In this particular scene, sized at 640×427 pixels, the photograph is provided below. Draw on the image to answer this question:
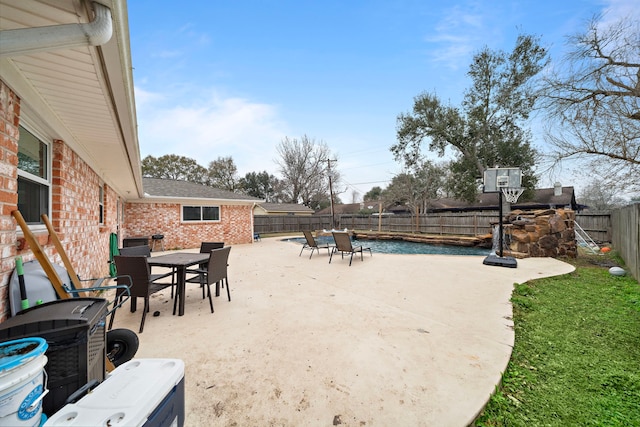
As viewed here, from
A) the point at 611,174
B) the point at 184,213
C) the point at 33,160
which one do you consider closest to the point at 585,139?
the point at 611,174

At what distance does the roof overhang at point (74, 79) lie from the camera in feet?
4.57

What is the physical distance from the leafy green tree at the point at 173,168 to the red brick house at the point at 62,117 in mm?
26714

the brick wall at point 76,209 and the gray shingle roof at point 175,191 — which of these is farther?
the gray shingle roof at point 175,191

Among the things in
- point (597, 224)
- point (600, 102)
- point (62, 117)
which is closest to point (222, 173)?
point (62, 117)

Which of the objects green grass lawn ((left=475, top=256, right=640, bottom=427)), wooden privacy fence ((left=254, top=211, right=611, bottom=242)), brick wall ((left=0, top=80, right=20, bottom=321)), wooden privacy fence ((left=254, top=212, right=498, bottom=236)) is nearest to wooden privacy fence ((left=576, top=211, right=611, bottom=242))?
wooden privacy fence ((left=254, top=211, right=611, bottom=242))

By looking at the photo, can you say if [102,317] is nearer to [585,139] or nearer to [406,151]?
[585,139]

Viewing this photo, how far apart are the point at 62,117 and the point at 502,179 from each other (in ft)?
30.8

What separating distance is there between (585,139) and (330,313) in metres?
10.1

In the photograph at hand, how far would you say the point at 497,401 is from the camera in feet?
6.42

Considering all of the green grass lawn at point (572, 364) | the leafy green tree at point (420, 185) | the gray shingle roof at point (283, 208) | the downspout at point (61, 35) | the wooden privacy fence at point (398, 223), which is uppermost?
the leafy green tree at point (420, 185)

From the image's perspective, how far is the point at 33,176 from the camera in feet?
8.52

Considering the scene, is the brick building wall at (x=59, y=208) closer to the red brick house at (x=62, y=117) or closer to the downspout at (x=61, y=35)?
A: the red brick house at (x=62, y=117)

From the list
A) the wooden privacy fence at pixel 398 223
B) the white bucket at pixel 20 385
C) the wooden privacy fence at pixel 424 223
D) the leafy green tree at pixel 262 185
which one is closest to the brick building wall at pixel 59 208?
the white bucket at pixel 20 385

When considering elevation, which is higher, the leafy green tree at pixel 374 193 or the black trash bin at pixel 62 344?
the leafy green tree at pixel 374 193
